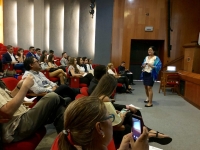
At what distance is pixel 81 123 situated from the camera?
0.79 meters

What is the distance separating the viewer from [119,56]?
28.3 ft

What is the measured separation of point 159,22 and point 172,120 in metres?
5.80

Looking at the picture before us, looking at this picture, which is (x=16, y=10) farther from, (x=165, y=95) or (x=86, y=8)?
(x=165, y=95)

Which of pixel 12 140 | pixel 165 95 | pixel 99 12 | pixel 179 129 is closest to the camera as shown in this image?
pixel 12 140

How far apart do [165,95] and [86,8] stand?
6164 mm

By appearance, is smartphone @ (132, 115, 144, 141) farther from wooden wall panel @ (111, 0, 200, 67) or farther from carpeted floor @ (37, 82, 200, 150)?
wooden wall panel @ (111, 0, 200, 67)

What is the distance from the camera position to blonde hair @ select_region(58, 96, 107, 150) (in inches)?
31.0

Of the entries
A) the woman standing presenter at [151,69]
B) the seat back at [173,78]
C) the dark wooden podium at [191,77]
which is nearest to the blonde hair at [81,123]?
the woman standing presenter at [151,69]

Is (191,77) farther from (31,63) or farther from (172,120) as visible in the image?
(31,63)

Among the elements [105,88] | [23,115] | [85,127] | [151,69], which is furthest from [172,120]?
[85,127]

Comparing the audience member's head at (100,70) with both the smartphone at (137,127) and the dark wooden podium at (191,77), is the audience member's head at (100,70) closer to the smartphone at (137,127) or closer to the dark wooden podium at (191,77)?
the smartphone at (137,127)

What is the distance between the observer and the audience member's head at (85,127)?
0.79 metres

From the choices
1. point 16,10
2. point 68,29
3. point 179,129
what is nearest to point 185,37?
point 68,29

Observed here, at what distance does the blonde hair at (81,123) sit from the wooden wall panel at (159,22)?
7.83 m
